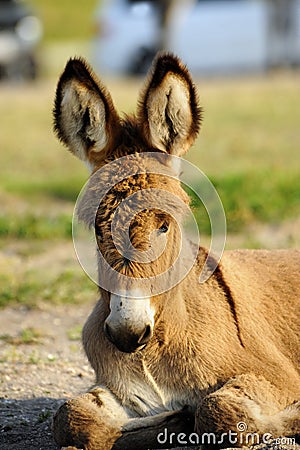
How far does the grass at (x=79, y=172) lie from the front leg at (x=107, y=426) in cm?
114

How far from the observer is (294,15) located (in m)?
24.4

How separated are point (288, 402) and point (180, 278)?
830 millimetres

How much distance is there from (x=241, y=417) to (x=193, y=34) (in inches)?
804

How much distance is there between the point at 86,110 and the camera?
468 centimetres

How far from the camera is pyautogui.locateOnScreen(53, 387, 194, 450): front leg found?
4516 mm

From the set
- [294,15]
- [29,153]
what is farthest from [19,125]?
[294,15]

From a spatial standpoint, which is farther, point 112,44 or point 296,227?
point 112,44

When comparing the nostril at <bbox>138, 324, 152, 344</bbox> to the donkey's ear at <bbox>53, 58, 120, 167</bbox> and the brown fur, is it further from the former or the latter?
the donkey's ear at <bbox>53, 58, 120, 167</bbox>

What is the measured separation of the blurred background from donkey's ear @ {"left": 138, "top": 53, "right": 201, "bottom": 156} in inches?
137

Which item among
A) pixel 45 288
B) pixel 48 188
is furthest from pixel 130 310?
pixel 48 188

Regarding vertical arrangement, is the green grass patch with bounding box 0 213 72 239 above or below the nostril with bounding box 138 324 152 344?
above

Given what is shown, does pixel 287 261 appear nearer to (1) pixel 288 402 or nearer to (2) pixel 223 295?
(2) pixel 223 295

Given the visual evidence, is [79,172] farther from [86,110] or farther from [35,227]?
[86,110]

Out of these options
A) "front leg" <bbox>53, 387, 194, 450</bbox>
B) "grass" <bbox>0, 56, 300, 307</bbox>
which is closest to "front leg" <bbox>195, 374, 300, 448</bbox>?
"front leg" <bbox>53, 387, 194, 450</bbox>
